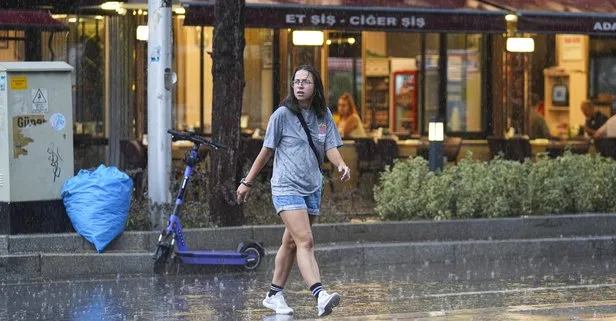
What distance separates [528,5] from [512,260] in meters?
6.76

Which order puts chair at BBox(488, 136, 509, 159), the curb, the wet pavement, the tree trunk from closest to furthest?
the wet pavement < the curb < the tree trunk < chair at BBox(488, 136, 509, 159)

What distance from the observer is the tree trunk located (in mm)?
14656

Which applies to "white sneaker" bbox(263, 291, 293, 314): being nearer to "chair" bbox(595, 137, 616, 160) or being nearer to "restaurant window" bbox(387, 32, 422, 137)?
"chair" bbox(595, 137, 616, 160)

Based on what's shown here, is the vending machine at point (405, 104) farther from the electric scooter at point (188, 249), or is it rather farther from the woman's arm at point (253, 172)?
the woman's arm at point (253, 172)

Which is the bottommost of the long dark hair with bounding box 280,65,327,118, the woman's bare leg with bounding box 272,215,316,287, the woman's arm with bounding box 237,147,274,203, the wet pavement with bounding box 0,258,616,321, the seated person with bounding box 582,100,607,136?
the wet pavement with bounding box 0,258,616,321

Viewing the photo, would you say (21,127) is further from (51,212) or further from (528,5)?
(528,5)

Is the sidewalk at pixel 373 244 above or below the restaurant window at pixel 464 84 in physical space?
below

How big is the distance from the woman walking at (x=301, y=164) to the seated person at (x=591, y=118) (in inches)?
575

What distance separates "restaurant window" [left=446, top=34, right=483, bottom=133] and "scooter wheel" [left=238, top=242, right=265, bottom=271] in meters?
11.3

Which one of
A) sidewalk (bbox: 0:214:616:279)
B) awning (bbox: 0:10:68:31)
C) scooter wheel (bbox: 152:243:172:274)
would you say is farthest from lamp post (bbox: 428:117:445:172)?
awning (bbox: 0:10:68:31)

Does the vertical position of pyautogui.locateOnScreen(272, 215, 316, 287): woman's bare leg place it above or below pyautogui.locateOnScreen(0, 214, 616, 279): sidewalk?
above

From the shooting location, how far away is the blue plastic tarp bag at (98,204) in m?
13.4

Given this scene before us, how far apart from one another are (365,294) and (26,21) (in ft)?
25.1

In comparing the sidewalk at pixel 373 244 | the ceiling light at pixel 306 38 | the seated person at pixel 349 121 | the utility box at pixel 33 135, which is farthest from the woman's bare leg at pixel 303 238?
the ceiling light at pixel 306 38
